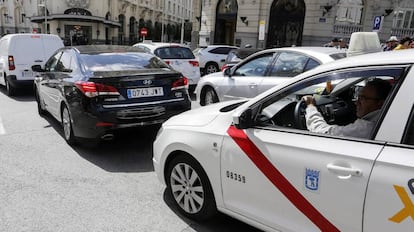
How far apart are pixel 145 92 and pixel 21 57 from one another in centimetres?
661

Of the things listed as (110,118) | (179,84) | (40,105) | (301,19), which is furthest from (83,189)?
(301,19)

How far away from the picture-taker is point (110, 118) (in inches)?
187

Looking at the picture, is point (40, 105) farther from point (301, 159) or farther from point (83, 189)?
point (301, 159)

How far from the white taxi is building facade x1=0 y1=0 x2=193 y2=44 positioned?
44779 mm

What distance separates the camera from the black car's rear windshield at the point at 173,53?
10.2m

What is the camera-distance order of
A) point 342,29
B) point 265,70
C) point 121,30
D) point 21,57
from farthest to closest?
point 121,30 → point 342,29 → point 21,57 → point 265,70

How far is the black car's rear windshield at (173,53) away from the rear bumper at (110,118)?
5331mm

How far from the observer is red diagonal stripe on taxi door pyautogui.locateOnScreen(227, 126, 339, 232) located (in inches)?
91.4

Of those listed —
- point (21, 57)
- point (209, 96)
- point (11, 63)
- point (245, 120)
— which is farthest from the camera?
point (21, 57)

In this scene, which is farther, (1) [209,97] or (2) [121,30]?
(2) [121,30]

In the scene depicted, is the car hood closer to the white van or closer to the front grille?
the front grille

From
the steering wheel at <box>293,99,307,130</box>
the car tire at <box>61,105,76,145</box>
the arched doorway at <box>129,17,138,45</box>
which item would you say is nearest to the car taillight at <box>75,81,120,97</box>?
the car tire at <box>61,105,76,145</box>

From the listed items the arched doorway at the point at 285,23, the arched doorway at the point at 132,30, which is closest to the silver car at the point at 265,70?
the arched doorway at the point at 285,23

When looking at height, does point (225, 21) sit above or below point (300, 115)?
above
